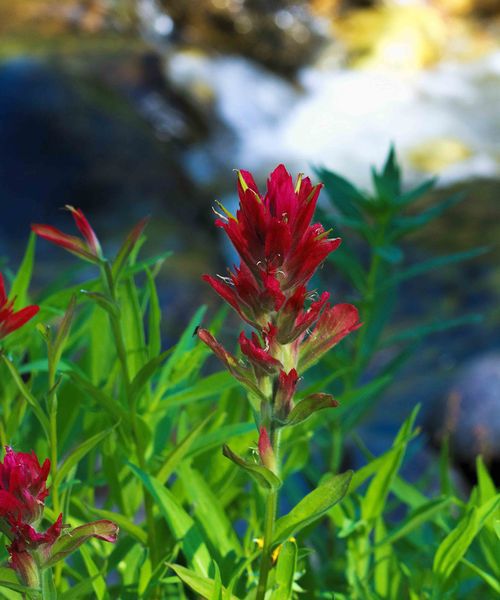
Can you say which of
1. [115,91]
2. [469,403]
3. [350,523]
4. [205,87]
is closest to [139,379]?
[350,523]

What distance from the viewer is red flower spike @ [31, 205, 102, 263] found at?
1.29 metres

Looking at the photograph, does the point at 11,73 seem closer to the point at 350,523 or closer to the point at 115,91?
the point at 115,91

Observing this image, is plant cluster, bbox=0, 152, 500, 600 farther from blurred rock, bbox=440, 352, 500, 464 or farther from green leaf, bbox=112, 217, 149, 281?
blurred rock, bbox=440, 352, 500, 464

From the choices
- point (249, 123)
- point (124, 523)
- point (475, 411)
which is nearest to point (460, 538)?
point (124, 523)

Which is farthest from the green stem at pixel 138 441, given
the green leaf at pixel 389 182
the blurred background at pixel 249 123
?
the green leaf at pixel 389 182

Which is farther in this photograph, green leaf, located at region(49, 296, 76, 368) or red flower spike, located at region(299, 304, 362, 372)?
green leaf, located at region(49, 296, 76, 368)

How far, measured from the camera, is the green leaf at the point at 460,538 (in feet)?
4.55

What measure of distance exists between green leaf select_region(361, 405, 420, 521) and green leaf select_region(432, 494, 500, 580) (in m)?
0.17

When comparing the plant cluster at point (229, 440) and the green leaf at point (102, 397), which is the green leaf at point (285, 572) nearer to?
the plant cluster at point (229, 440)

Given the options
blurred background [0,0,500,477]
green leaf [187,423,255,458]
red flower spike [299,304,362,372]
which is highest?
blurred background [0,0,500,477]

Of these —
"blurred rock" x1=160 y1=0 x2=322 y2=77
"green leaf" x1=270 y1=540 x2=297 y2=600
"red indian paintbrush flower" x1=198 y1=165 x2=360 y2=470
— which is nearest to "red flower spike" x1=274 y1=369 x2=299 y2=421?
"red indian paintbrush flower" x1=198 y1=165 x2=360 y2=470

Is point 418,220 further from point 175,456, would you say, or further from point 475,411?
point 475,411

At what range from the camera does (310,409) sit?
108 cm

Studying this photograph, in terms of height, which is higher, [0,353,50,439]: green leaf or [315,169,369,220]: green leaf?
[315,169,369,220]: green leaf
